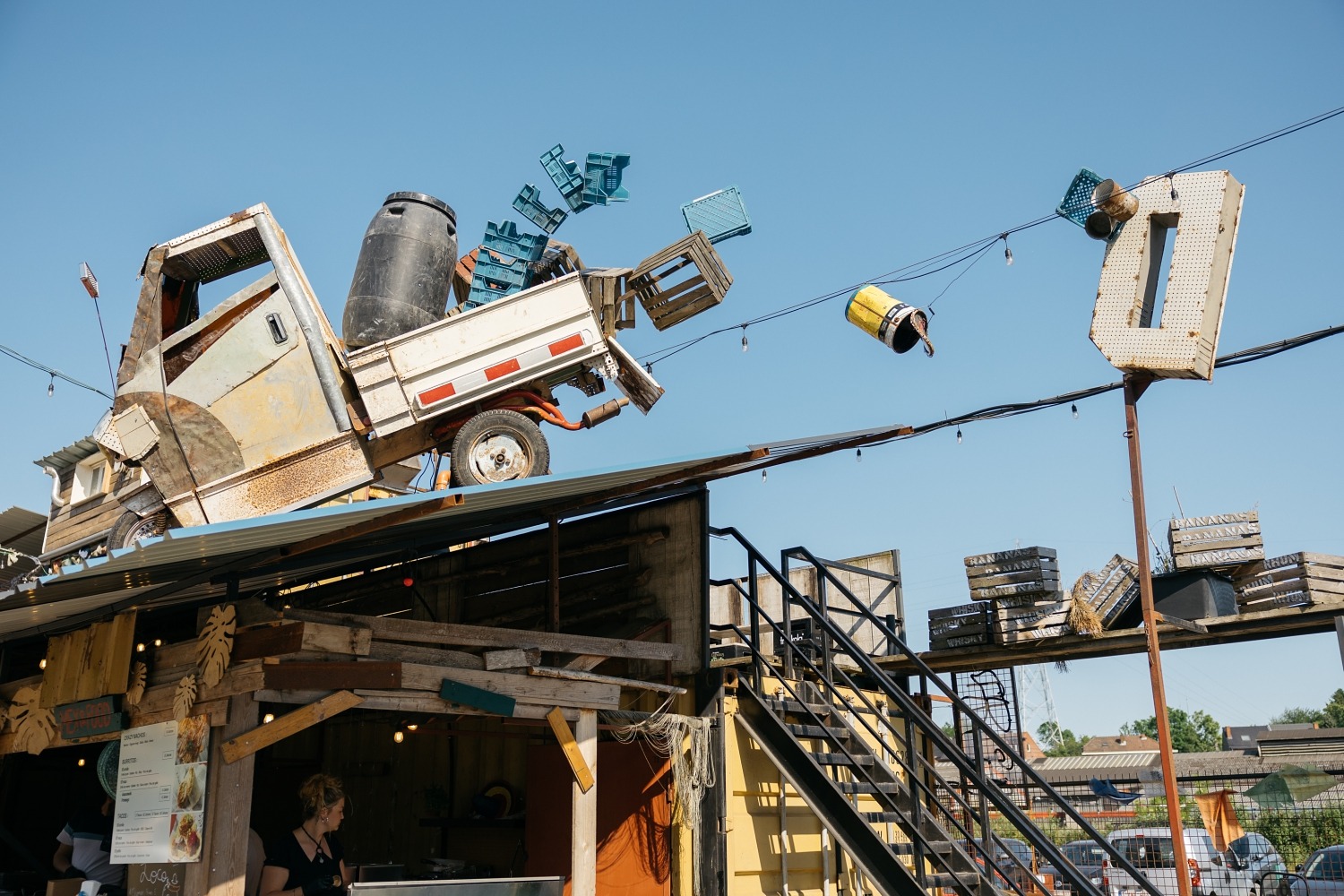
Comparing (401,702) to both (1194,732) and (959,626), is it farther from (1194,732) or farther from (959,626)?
(1194,732)

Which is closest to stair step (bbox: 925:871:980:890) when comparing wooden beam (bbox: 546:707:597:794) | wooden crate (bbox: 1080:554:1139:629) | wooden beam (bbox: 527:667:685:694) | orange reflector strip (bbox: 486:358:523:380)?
wooden beam (bbox: 527:667:685:694)

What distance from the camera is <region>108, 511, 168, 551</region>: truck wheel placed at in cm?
995

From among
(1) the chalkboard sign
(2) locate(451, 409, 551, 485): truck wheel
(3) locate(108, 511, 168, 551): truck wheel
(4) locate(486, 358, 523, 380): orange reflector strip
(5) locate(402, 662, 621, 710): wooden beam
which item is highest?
(4) locate(486, 358, 523, 380): orange reflector strip

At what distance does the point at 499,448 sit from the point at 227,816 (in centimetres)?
392

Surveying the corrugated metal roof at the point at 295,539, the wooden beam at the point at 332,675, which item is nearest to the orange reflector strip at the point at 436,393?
the corrugated metal roof at the point at 295,539

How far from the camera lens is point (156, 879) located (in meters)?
6.95

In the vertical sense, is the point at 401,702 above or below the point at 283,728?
above

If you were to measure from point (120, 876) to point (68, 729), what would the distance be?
1141 mm

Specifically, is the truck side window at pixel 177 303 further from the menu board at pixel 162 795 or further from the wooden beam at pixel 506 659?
the wooden beam at pixel 506 659

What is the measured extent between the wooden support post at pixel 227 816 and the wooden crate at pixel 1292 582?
31.7 feet

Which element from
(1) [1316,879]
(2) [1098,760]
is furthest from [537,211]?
(2) [1098,760]

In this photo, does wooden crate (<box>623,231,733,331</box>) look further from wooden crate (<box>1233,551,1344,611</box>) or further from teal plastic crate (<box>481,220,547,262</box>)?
wooden crate (<box>1233,551,1344,611</box>)

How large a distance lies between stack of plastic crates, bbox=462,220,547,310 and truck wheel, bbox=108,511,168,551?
3425 mm

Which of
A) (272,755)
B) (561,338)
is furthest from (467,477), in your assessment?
(272,755)
